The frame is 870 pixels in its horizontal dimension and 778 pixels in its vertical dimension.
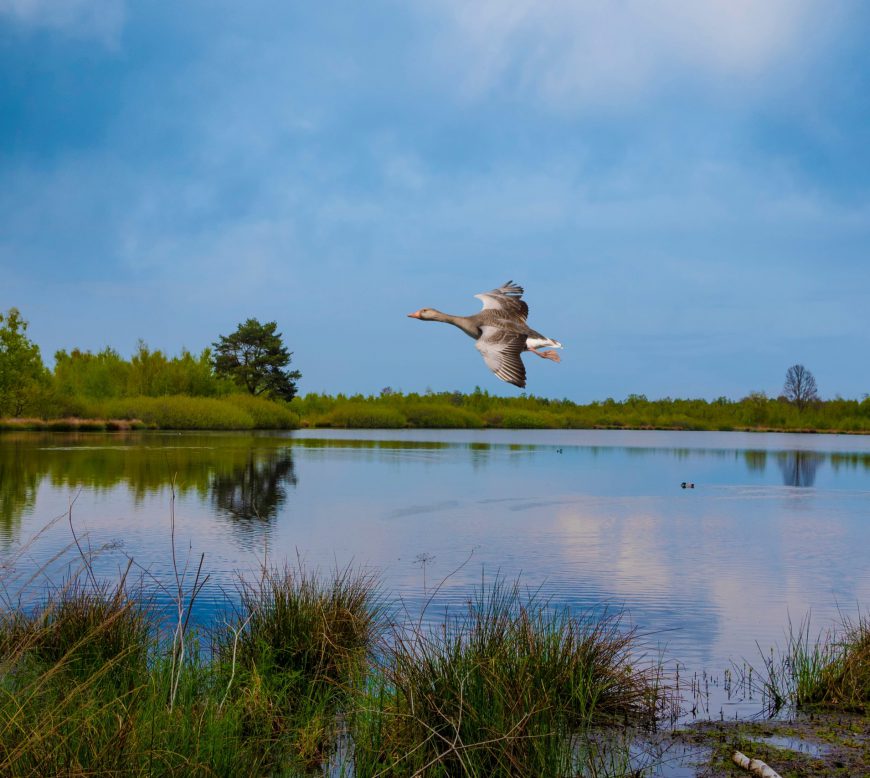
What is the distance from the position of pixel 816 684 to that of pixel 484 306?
3.64 m

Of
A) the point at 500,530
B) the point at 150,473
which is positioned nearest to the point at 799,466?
the point at 500,530

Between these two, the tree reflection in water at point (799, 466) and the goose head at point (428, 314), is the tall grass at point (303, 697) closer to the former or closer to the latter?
the goose head at point (428, 314)

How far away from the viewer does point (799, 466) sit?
35.0 m

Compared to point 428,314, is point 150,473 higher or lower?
lower

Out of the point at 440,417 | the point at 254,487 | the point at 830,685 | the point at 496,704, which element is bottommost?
the point at 254,487

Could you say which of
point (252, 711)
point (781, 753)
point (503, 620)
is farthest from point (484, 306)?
point (781, 753)

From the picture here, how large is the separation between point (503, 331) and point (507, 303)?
1.62 feet

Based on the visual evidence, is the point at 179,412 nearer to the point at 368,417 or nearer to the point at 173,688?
the point at 368,417

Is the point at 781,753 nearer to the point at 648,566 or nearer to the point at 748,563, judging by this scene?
the point at 648,566

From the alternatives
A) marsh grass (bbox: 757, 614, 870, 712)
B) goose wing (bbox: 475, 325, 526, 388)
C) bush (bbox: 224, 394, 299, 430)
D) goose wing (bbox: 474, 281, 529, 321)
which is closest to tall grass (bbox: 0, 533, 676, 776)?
marsh grass (bbox: 757, 614, 870, 712)

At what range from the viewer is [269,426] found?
202ft

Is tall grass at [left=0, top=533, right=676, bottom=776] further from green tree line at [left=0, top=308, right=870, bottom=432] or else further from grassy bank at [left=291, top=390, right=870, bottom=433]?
grassy bank at [left=291, top=390, right=870, bottom=433]

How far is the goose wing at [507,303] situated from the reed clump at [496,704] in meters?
1.49

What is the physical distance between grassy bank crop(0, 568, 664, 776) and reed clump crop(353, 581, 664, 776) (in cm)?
1
